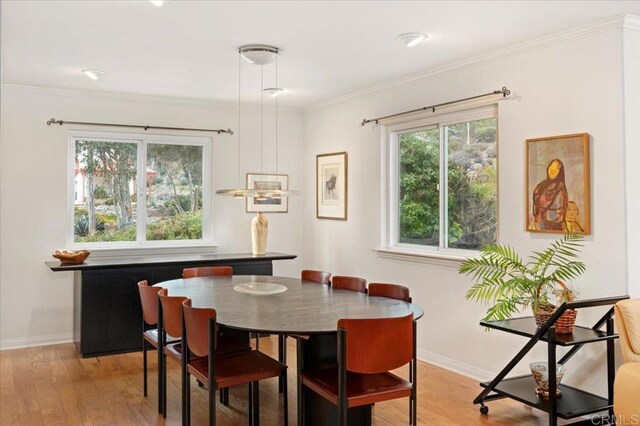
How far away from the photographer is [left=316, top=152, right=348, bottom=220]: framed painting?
5.75 meters

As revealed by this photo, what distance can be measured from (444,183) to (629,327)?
204 centimetres

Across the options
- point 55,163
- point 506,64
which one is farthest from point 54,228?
point 506,64

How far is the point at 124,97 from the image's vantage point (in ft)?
18.1

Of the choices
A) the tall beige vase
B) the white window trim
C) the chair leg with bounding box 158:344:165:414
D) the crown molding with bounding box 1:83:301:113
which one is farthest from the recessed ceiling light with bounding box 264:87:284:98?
the chair leg with bounding box 158:344:165:414

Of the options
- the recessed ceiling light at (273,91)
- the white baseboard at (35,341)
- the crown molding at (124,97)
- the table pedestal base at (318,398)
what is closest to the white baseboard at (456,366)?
the table pedestal base at (318,398)

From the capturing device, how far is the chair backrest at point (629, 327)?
2.87 metres

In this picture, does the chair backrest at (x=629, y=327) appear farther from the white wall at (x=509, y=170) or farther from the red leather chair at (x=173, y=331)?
the red leather chair at (x=173, y=331)

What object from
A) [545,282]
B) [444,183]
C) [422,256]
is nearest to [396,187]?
[444,183]

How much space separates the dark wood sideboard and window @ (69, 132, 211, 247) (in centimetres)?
61

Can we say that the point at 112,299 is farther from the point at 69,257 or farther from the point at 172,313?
the point at 172,313

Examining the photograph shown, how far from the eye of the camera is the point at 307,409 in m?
2.94

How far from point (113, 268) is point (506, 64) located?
3642 mm

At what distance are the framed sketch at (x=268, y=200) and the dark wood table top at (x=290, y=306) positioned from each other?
2.32 meters

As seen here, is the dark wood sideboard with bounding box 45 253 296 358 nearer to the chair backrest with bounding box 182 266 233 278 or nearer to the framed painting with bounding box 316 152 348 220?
the chair backrest with bounding box 182 266 233 278
